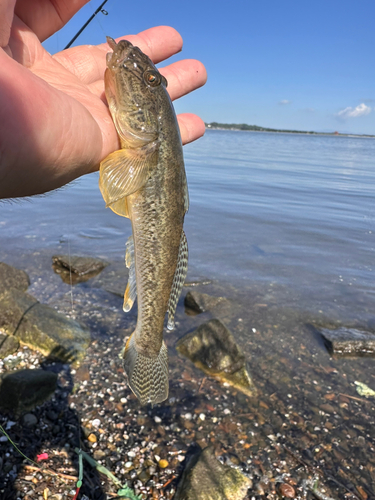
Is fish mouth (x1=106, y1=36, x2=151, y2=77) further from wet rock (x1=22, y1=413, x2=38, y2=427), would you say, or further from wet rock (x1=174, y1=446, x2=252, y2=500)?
wet rock (x1=22, y1=413, x2=38, y2=427)

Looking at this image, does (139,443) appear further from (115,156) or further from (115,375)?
(115,156)

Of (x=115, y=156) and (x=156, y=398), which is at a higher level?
(x=115, y=156)

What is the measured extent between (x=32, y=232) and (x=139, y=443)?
9.88 metres

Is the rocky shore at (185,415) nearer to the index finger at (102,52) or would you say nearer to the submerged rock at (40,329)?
the submerged rock at (40,329)

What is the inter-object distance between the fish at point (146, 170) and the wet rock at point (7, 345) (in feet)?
11.4

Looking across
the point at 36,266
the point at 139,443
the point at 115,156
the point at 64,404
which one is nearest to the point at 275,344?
the point at 139,443

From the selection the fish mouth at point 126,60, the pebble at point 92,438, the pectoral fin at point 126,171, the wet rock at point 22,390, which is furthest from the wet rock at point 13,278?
the fish mouth at point 126,60

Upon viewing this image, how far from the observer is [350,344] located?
716cm

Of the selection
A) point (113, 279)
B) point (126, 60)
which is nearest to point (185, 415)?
point (126, 60)

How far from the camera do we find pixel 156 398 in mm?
3701

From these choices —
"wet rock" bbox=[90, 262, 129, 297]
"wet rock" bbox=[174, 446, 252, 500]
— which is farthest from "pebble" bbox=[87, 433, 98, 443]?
"wet rock" bbox=[90, 262, 129, 297]

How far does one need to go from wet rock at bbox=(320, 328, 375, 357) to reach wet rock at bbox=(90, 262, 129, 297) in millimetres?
4446

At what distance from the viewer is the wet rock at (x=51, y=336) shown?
598 centimetres

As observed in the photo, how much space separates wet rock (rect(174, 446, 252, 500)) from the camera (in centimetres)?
388
